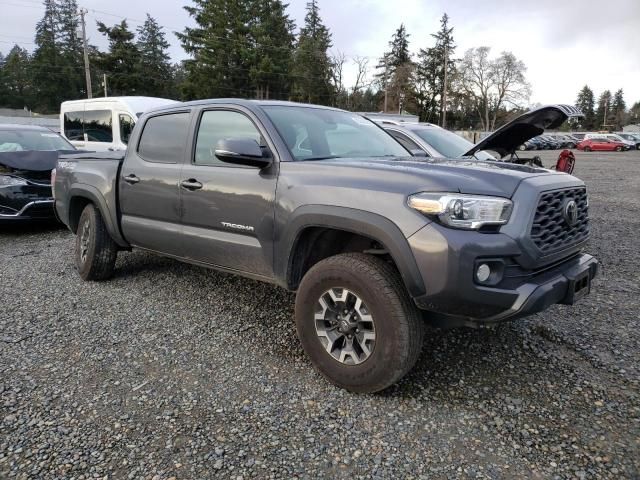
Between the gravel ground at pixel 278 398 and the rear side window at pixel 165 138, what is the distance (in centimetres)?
134

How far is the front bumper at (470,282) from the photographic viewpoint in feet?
7.73

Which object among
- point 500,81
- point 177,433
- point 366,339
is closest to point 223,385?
point 177,433

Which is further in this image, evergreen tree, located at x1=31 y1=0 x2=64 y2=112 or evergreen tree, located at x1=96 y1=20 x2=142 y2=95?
evergreen tree, located at x1=31 y1=0 x2=64 y2=112

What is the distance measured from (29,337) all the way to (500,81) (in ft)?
266

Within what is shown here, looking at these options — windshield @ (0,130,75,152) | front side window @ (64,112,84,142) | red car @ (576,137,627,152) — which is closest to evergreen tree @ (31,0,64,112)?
front side window @ (64,112,84,142)

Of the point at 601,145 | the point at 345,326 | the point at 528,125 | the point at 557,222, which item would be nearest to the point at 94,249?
the point at 345,326

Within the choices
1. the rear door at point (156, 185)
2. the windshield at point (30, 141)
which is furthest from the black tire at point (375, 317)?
the windshield at point (30, 141)

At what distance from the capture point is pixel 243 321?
394 cm

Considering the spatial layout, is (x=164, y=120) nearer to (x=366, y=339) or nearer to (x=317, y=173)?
(x=317, y=173)

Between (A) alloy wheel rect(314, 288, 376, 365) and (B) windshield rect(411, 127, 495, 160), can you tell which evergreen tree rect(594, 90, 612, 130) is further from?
(A) alloy wheel rect(314, 288, 376, 365)

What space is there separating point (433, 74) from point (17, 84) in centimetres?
6292

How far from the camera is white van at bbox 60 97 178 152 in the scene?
1046 cm

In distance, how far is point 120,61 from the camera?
57.2 m

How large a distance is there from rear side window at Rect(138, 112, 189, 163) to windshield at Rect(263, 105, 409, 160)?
0.91 meters
